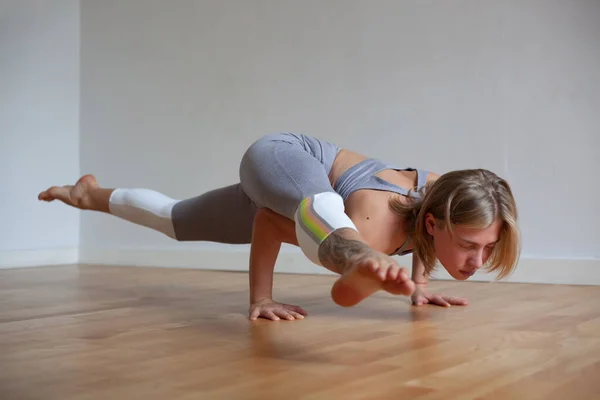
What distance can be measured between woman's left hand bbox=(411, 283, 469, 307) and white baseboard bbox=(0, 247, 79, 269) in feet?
7.15

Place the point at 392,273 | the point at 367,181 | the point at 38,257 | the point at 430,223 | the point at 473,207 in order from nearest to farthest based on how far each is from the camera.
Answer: the point at 392,273, the point at 473,207, the point at 430,223, the point at 367,181, the point at 38,257

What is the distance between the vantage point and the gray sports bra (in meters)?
1.97

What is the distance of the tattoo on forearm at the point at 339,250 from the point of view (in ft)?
4.66

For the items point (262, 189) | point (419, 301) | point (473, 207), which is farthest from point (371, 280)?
point (419, 301)

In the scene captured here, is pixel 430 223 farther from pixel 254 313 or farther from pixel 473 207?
pixel 254 313

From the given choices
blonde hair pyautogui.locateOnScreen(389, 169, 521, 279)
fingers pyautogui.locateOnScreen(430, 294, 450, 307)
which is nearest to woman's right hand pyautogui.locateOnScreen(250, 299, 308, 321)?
blonde hair pyautogui.locateOnScreen(389, 169, 521, 279)

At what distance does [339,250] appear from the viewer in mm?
1468

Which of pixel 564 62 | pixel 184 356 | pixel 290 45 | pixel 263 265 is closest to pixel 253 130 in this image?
pixel 290 45

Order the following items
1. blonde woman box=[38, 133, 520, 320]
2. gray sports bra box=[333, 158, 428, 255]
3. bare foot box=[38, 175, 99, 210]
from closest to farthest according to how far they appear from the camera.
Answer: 1. blonde woman box=[38, 133, 520, 320]
2. gray sports bra box=[333, 158, 428, 255]
3. bare foot box=[38, 175, 99, 210]

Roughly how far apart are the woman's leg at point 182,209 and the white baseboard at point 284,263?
1094 mm

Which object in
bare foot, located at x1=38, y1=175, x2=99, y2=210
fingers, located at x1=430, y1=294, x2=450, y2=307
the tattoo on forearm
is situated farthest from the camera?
bare foot, located at x1=38, y1=175, x2=99, y2=210

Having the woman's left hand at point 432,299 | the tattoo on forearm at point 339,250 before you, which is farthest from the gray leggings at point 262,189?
the woman's left hand at point 432,299

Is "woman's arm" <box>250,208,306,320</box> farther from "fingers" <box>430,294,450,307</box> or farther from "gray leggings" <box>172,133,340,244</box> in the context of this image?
"fingers" <box>430,294,450,307</box>

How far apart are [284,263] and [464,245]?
6.14ft
